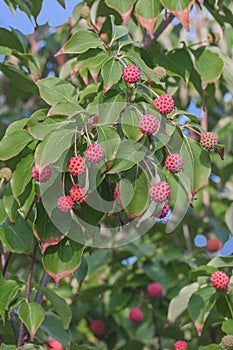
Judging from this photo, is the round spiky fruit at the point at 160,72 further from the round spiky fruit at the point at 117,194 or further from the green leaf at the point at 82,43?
the round spiky fruit at the point at 117,194

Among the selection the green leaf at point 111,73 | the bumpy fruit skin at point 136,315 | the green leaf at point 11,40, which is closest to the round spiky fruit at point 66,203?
the green leaf at point 111,73

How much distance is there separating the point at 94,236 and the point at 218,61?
675mm

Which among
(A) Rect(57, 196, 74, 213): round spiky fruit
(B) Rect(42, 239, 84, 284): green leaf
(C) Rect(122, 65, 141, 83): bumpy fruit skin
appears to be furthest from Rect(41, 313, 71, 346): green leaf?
(C) Rect(122, 65, 141, 83): bumpy fruit skin

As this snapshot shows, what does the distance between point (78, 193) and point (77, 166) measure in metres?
0.07

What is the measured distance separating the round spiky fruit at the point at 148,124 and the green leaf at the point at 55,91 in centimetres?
27

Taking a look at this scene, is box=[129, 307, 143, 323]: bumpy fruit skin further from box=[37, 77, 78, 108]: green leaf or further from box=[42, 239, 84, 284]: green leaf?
box=[37, 77, 78, 108]: green leaf

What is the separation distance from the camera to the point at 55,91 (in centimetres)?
168

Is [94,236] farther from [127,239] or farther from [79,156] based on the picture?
[127,239]

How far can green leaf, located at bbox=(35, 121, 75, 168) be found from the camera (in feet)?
4.76

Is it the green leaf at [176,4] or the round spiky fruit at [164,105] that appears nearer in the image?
the round spiky fruit at [164,105]

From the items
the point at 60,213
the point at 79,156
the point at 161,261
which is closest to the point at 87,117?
the point at 79,156

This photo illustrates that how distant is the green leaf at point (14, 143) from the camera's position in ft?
5.19

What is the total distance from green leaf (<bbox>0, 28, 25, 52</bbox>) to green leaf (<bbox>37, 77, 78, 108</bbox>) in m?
0.52

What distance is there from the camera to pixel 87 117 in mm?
1527
